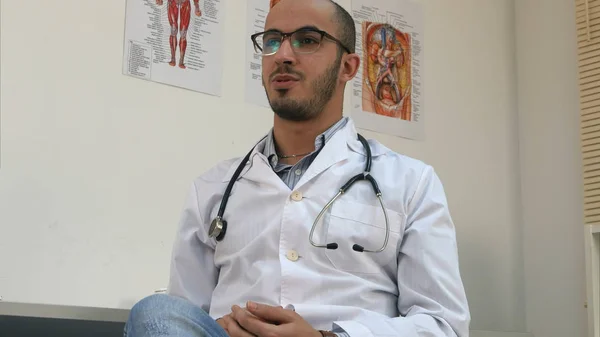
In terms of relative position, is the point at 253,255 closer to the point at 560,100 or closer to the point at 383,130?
the point at 383,130

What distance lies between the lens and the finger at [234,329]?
137 centimetres

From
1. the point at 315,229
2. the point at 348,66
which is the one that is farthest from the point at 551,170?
the point at 315,229

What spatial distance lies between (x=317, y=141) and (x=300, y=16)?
250 mm

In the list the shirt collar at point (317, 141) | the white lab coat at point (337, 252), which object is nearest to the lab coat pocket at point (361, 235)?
the white lab coat at point (337, 252)

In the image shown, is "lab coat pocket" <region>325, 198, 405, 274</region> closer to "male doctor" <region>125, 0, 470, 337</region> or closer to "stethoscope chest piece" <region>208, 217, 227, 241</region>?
"male doctor" <region>125, 0, 470, 337</region>

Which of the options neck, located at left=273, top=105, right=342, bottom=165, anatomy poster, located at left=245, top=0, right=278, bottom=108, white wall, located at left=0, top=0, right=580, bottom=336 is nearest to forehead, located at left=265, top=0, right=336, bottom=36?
neck, located at left=273, top=105, right=342, bottom=165

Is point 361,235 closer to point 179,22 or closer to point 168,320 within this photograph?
point 168,320

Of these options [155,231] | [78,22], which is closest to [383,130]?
[155,231]

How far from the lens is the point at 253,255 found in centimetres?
158

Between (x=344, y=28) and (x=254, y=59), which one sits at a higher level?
(x=254, y=59)

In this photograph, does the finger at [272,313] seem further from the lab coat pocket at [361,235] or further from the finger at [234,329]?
the lab coat pocket at [361,235]

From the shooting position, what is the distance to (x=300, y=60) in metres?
1.65

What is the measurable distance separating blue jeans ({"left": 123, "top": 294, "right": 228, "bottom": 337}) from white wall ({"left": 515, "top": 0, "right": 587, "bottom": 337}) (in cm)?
201

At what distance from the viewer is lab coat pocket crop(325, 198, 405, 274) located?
5.03 ft
